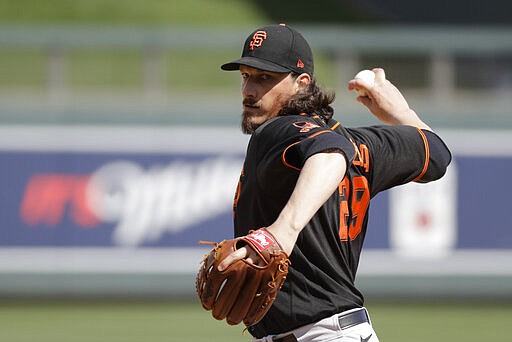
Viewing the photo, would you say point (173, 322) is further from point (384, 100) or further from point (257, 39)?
point (257, 39)

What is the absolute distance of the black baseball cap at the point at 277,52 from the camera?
3.22 m

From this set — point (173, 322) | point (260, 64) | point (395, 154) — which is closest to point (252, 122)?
point (260, 64)

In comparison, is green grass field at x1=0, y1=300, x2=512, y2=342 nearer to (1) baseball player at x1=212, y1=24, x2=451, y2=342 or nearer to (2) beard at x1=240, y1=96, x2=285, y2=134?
(1) baseball player at x1=212, y1=24, x2=451, y2=342

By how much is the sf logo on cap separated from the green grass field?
5.01m

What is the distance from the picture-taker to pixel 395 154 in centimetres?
342

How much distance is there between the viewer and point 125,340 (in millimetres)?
7906

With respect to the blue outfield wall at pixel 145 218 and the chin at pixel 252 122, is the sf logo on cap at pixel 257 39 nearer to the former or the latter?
the chin at pixel 252 122

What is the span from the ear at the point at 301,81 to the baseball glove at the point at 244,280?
2.19 ft

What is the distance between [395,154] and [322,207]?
0.42 m

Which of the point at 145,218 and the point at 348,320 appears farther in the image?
the point at 145,218

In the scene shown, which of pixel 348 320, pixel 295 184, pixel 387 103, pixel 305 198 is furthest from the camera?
pixel 387 103

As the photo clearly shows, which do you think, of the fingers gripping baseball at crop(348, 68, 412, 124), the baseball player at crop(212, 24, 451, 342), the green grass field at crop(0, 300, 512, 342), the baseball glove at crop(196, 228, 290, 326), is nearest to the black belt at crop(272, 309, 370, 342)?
the baseball player at crop(212, 24, 451, 342)

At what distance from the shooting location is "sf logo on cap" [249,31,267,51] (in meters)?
3.25

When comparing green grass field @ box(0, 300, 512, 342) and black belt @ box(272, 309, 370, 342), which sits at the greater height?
black belt @ box(272, 309, 370, 342)
